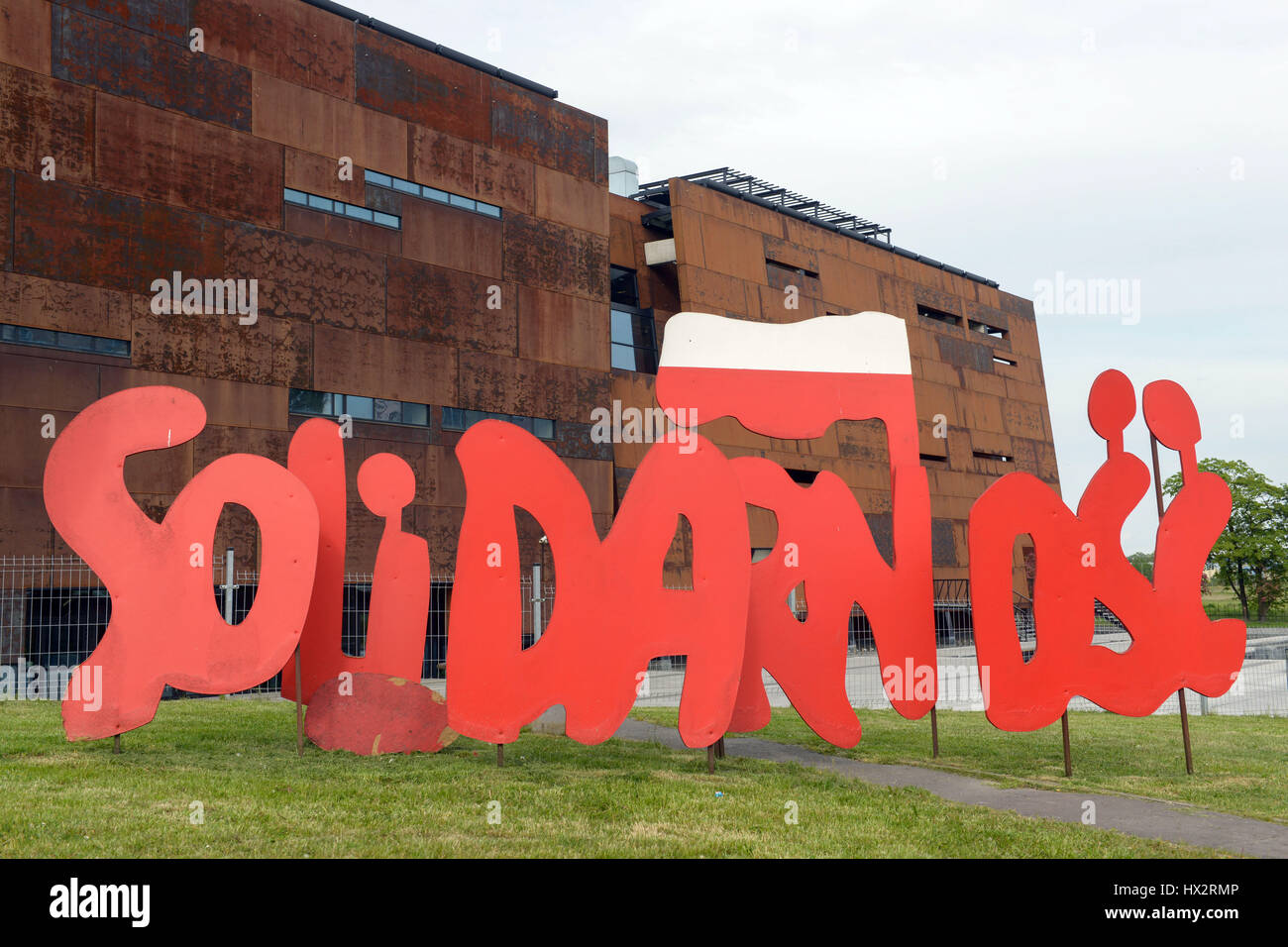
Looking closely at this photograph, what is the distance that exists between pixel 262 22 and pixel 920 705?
70.2 ft

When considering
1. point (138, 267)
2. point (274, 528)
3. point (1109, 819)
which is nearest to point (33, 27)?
point (138, 267)

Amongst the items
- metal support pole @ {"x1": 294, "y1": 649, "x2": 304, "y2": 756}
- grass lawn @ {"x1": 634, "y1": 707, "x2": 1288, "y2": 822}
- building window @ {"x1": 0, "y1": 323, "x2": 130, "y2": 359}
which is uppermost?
building window @ {"x1": 0, "y1": 323, "x2": 130, "y2": 359}

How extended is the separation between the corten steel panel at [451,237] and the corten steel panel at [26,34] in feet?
26.7

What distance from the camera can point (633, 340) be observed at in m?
32.9

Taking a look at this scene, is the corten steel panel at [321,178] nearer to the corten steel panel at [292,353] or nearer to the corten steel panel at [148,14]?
the corten steel panel at [148,14]

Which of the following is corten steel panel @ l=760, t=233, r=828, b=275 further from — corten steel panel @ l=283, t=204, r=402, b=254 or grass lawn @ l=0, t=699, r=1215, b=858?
grass lawn @ l=0, t=699, r=1215, b=858

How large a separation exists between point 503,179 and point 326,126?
5058 mm

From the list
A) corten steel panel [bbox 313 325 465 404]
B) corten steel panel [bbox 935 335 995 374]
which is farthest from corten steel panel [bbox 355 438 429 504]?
corten steel panel [bbox 935 335 995 374]

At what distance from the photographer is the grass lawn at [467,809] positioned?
7078 mm

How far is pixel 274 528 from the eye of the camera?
425 inches

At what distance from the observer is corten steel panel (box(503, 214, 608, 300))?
28766mm

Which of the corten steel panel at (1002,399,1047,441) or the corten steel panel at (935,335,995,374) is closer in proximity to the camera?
the corten steel panel at (935,335,995,374)

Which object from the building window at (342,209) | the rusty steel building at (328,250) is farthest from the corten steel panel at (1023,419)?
the building window at (342,209)

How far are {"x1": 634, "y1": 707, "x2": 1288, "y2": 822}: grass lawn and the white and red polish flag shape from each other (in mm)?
3374
